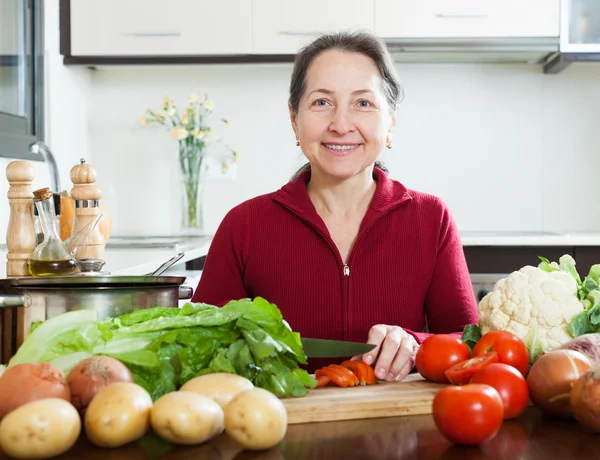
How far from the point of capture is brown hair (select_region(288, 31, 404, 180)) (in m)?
1.78

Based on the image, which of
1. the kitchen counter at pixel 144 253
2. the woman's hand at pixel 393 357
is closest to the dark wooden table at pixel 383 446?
the woman's hand at pixel 393 357

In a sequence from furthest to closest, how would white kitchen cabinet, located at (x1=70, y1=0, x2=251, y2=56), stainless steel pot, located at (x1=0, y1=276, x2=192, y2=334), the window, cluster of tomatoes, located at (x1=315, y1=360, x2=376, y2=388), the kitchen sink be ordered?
white kitchen cabinet, located at (x1=70, y1=0, x2=251, y2=56)
the window
the kitchen sink
cluster of tomatoes, located at (x1=315, y1=360, x2=376, y2=388)
stainless steel pot, located at (x1=0, y1=276, x2=192, y2=334)

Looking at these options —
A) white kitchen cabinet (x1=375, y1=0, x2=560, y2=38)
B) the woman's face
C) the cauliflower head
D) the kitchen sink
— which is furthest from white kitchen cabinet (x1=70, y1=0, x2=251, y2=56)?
the cauliflower head

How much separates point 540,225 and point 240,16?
5.32 feet

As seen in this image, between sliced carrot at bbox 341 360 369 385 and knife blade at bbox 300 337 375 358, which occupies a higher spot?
knife blade at bbox 300 337 375 358

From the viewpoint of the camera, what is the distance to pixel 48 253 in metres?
1.64

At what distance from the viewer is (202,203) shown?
363 centimetres

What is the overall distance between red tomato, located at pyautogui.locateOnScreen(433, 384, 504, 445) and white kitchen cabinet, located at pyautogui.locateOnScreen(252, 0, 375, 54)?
2637 mm

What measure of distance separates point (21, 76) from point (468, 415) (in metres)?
2.80

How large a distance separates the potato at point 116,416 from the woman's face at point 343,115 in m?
1.03

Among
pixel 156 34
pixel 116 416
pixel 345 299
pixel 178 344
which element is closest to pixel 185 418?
pixel 116 416

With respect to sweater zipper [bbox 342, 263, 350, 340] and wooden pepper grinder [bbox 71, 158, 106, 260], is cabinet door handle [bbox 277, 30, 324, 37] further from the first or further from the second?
sweater zipper [bbox 342, 263, 350, 340]

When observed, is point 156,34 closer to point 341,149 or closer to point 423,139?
point 423,139

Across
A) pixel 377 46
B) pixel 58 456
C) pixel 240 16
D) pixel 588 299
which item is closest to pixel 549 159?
pixel 240 16
